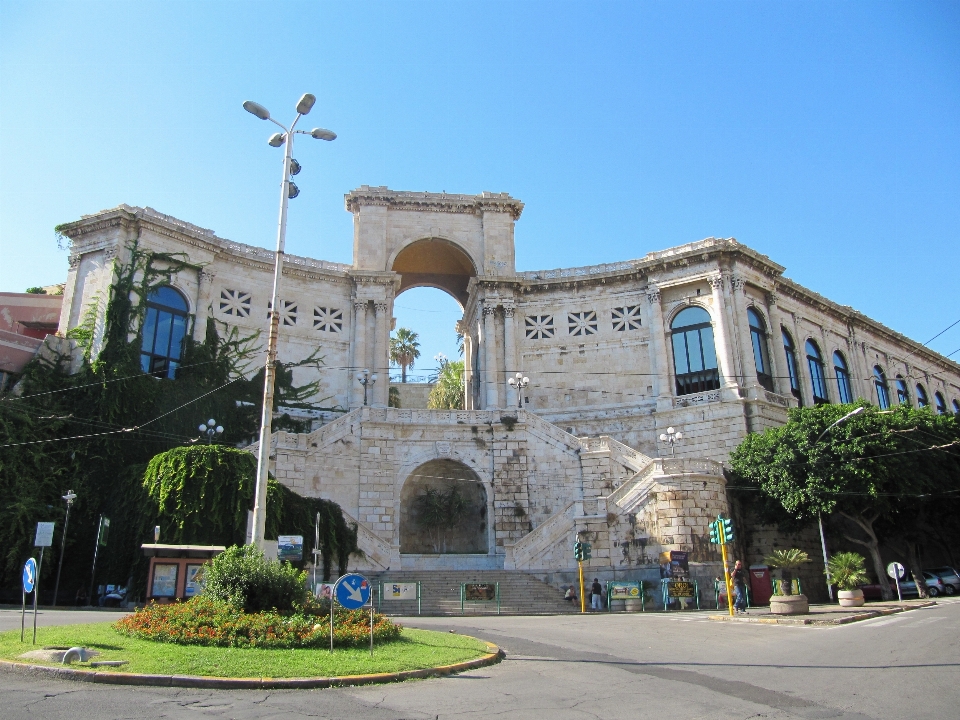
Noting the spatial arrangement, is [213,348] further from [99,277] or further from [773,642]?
[773,642]

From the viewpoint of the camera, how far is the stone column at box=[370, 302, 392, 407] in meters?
45.1

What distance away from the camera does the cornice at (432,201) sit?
161 ft

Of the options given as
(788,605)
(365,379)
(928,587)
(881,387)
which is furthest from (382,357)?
(881,387)

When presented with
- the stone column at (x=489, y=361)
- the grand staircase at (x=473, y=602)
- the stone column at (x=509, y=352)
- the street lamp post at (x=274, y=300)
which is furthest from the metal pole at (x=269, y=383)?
the stone column at (x=509, y=352)

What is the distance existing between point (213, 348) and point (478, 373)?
16.9m

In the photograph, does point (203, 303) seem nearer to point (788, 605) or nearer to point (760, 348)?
point (760, 348)

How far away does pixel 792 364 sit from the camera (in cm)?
4844

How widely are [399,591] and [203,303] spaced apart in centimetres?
2366

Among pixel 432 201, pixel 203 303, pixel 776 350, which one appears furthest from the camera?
pixel 432 201

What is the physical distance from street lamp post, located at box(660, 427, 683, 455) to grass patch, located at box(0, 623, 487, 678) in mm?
25831

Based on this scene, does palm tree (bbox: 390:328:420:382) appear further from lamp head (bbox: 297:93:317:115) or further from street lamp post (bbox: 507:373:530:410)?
lamp head (bbox: 297:93:317:115)

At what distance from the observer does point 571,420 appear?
4550cm

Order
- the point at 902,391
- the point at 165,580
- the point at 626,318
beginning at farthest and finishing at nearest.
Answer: the point at 902,391, the point at 626,318, the point at 165,580

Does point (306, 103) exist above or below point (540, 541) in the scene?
above
